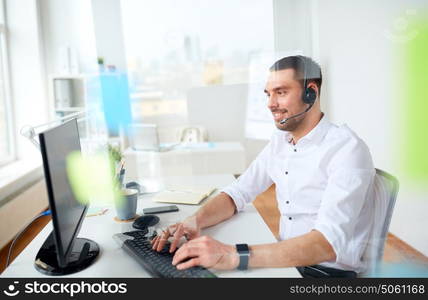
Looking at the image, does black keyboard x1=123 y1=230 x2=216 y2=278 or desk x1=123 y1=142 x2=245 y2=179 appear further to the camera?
desk x1=123 y1=142 x2=245 y2=179

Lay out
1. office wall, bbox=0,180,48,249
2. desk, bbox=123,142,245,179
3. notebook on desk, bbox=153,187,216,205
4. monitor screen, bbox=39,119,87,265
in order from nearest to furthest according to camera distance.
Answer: monitor screen, bbox=39,119,87,265
desk, bbox=123,142,245,179
notebook on desk, bbox=153,187,216,205
office wall, bbox=0,180,48,249

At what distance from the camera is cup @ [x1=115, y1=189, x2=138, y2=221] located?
3.64ft

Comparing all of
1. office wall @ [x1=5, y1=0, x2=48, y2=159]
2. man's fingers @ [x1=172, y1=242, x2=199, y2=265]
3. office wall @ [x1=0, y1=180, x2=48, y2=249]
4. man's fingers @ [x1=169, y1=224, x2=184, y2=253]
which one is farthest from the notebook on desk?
office wall @ [x1=5, y1=0, x2=48, y2=159]

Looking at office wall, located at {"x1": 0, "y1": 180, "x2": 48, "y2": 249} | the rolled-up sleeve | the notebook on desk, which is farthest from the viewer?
office wall, located at {"x1": 0, "y1": 180, "x2": 48, "y2": 249}

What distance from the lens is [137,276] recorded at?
2.64ft

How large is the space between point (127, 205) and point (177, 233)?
26cm

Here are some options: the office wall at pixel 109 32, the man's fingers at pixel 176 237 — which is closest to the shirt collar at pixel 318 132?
the man's fingers at pixel 176 237

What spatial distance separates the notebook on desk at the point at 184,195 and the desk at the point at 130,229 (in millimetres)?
27

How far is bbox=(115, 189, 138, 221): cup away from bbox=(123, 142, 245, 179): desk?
0.23ft

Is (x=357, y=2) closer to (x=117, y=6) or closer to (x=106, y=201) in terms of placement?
(x=117, y=6)

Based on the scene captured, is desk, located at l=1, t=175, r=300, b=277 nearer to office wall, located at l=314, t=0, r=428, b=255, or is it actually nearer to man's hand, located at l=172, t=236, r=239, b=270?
man's hand, located at l=172, t=236, r=239, b=270

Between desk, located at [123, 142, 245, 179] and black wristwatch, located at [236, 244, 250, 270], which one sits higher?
desk, located at [123, 142, 245, 179]

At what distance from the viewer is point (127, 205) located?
1.12m

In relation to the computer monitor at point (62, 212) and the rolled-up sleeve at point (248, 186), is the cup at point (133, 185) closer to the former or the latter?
the computer monitor at point (62, 212)
